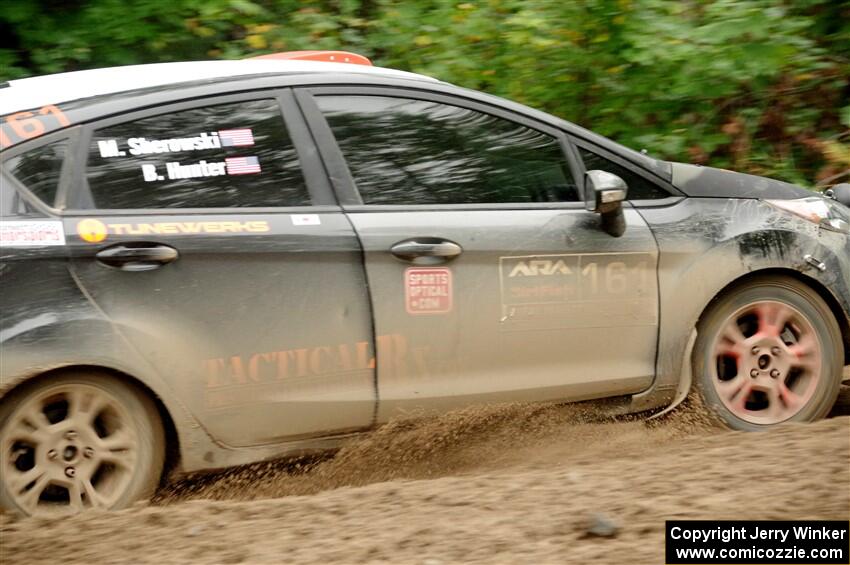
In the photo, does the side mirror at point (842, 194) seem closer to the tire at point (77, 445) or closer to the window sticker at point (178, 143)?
the window sticker at point (178, 143)

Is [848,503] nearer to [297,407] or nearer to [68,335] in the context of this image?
[297,407]

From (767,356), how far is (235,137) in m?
2.39

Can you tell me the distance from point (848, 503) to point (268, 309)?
209cm

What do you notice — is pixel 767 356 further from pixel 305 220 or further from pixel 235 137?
pixel 235 137

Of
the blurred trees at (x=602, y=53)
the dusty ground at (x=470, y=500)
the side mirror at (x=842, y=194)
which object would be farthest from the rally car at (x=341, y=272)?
the blurred trees at (x=602, y=53)

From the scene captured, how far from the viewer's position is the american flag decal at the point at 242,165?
14.4 ft

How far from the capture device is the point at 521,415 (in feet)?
16.0

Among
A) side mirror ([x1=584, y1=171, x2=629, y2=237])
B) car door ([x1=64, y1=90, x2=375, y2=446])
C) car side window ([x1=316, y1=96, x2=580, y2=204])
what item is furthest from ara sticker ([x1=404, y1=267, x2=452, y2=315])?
side mirror ([x1=584, y1=171, x2=629, y2=237])

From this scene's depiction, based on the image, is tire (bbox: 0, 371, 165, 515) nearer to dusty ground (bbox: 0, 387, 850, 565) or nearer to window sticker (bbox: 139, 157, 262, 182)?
dusty ground (bbox: 0, 387, 850, 565)

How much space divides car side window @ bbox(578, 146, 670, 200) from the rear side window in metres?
2.08

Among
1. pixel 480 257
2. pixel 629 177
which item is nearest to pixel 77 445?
pixel 480 257

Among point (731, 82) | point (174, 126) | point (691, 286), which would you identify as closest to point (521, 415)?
point (691, 286)

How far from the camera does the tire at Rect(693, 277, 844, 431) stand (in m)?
5.03

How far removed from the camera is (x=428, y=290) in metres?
4.57
